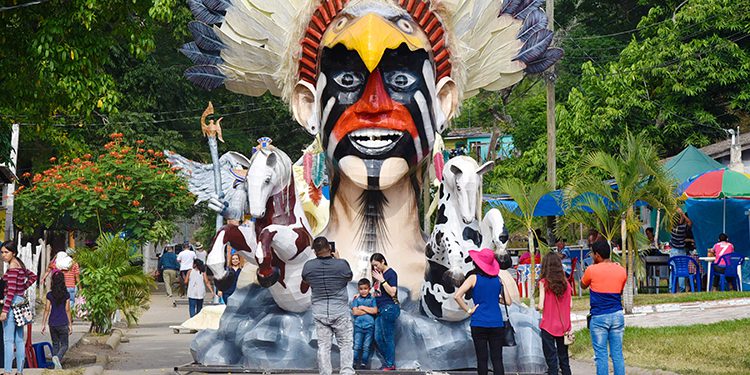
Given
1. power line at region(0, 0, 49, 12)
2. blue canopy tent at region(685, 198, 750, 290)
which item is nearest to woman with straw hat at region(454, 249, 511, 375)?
power line at region(0, 0, 49, 12)

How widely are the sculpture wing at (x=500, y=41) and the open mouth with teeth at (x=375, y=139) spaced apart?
5.04 ft

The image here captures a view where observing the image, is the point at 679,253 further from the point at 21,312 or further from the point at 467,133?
the point at 467,133

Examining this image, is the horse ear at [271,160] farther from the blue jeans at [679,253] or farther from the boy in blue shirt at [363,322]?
the blue jeans at [679,253]

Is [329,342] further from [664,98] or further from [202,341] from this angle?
[664,98]

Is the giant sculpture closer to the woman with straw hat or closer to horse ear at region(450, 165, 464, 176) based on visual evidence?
horse ear at region(450, 165, 464, 176)

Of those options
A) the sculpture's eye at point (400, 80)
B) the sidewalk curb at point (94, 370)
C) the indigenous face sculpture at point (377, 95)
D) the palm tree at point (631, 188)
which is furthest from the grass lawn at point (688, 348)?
the sidewalk curb at point (94, 370)

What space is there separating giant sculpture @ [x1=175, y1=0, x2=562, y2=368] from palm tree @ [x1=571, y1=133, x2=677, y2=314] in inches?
249

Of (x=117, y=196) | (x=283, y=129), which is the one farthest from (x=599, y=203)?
(x=283, y=129)

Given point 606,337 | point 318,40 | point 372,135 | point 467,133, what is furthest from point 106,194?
point 467,133

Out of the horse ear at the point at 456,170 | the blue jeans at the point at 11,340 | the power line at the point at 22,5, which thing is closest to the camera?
the power line at the point at 22,5

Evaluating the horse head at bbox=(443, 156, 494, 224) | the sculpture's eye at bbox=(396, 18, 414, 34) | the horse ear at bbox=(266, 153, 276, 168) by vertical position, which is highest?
the sculpture's eye at bbox=(396, 18, 414, 34)

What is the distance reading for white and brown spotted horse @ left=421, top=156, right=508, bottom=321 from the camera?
14047mm

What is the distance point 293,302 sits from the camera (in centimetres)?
1427

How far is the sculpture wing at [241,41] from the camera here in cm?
1531
